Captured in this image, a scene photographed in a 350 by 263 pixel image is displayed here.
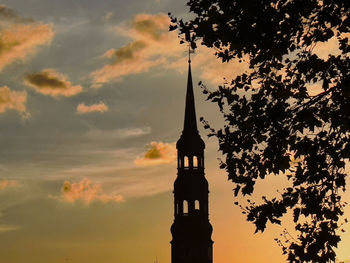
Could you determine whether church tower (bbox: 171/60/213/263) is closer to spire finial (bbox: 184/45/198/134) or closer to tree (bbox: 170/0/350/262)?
spire finial (bbox: 184/45/198/134)

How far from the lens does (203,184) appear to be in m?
57.0

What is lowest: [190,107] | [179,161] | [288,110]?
[288,110]

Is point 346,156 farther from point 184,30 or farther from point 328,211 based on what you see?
point 184,30

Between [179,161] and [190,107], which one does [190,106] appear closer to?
[190,107]

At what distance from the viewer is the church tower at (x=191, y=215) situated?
184 ft

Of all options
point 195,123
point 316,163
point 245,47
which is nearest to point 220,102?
point 245,47

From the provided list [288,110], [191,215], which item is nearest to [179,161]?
[191,215]

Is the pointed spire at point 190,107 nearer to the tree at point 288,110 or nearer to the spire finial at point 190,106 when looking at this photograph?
the spire finial at point 190,106

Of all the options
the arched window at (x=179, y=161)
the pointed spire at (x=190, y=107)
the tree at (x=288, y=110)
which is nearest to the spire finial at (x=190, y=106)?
the pointed spire at (x=190, y=107)

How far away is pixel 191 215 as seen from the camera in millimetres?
56062

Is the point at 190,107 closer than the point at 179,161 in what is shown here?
No

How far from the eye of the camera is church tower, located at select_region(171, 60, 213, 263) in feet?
184

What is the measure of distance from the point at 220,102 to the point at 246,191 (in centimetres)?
255

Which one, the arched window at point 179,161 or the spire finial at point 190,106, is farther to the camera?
the spire finial at point 190,106
